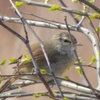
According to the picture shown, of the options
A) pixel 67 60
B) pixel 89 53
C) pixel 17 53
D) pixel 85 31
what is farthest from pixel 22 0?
pixel 17 53

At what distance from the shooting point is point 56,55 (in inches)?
130

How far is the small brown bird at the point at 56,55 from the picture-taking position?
308 centimetres

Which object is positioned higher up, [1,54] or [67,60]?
[1,54]

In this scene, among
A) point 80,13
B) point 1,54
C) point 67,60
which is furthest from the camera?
point 1,54

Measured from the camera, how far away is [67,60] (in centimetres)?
323

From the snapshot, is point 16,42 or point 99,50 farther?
point 16,42

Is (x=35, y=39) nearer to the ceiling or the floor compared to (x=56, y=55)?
nearer to the ceiling

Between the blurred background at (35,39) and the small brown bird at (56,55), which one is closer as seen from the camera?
the small brown bird at (56,55)

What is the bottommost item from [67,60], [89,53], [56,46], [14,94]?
[14,94]

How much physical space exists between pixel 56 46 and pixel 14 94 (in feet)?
3.89

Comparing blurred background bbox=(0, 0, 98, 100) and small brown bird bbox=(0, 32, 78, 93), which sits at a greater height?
blurred background bbox=(0, 0, 98, 100)

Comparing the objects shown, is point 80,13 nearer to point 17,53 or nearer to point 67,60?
point 67,60

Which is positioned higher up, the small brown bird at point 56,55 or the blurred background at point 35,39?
the blurred background at point 35,39

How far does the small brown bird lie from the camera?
308 cm
